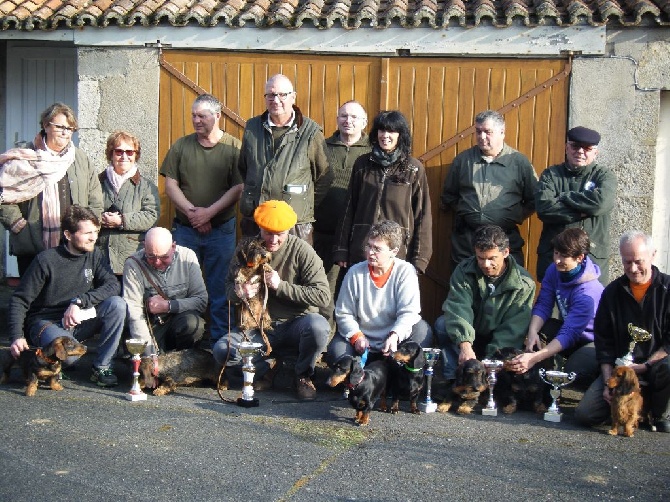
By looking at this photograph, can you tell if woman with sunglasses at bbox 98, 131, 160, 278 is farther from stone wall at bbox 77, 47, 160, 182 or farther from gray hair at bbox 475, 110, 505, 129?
gray hair at bbox 475, 110, 505, 129

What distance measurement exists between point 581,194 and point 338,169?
195 cm

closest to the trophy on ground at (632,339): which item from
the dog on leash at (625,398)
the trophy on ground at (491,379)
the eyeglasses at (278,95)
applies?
the dog on leash at (625,398)

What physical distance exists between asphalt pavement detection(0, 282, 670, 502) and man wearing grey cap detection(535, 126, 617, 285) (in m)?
1.64

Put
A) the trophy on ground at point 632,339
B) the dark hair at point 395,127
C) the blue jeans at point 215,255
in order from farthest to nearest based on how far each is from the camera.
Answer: the blue jeans at point 215,255 → the dark hair at point 395,127 → the trophy on ground at point 632,339

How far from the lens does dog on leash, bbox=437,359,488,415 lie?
19.7 feet

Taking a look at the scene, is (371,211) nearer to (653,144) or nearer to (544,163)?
(544,163)

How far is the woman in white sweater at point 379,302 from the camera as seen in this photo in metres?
6.30

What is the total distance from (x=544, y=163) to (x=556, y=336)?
2.01 meters

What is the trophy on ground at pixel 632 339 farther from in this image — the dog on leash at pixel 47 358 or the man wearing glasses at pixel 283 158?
the dog on leash at pixel 47 358

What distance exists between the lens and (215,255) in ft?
25.1

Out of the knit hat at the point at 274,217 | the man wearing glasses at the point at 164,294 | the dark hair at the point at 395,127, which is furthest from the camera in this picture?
the dark hair at the point at 395,127

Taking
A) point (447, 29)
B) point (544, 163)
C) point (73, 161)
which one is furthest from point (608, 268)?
point (73, 161)

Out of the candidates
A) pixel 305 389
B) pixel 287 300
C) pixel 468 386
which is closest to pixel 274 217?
pixel 287 300

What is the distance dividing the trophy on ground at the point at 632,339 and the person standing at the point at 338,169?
2.43 meters
